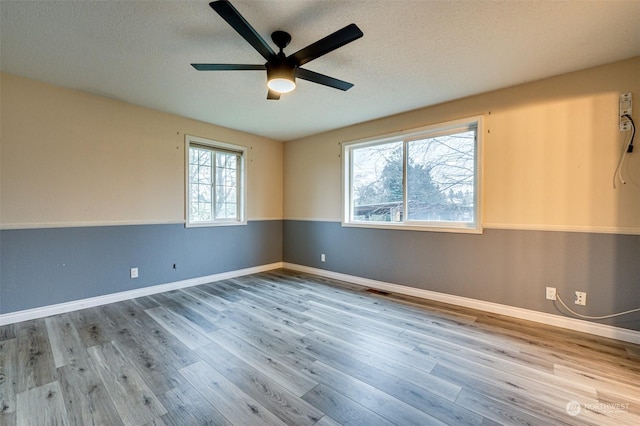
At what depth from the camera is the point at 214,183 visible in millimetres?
4406

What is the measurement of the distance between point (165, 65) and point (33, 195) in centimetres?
198

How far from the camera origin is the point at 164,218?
379 cm

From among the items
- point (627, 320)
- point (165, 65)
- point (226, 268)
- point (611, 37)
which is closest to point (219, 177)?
point (226, 268)

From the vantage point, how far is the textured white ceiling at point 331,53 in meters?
1.82

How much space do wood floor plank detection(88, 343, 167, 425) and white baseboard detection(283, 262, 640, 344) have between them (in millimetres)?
2987

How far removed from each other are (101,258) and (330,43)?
3481 mm

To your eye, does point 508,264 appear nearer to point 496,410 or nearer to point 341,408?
point 496,410

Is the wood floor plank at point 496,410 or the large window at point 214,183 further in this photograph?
the large window at point 214,183

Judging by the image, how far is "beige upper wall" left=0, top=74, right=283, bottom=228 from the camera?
273 cm

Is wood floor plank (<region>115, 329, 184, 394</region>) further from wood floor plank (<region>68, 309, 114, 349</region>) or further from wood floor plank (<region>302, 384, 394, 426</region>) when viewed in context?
wood floor plank (<region>302, 384, 394, 426</region>)

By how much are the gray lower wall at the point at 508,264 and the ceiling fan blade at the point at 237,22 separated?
9.34ft

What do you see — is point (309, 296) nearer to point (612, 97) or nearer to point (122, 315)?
point (122, 315)

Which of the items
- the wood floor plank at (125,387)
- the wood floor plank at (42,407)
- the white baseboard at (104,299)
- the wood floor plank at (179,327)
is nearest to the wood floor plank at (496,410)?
the wood floor plank at (125,387)

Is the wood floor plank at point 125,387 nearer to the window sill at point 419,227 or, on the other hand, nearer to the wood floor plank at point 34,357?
the wood floor plank at point 34,357
